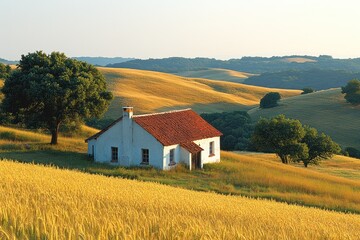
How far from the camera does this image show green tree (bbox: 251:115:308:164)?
64.9 m

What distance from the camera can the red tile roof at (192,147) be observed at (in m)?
45.2

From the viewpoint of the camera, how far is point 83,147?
167ft

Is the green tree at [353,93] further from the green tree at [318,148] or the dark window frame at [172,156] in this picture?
the dark window frame at [172,156]

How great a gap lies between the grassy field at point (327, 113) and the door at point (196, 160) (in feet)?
178

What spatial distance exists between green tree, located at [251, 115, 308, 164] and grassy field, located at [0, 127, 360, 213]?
1155cm

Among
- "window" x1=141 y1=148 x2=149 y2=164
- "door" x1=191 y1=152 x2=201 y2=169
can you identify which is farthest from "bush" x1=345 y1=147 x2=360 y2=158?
"window" x1=141 y1=148 x2=149 y2=164

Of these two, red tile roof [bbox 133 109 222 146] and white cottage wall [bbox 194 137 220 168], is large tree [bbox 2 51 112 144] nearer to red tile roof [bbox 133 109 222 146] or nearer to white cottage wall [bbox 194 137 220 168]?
red tile roof [bbox 133 109 222 146]

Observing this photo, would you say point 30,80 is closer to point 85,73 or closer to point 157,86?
point 85,73

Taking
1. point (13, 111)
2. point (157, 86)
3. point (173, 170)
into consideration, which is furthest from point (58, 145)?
point (157, 86)

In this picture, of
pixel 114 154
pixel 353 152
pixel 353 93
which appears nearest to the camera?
pixel 114 154

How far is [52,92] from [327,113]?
80803 mm

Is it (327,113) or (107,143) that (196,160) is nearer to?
(107,143)

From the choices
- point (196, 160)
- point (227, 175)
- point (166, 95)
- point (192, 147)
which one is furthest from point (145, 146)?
point (166, 95)

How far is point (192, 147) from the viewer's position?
4584 centimetres
